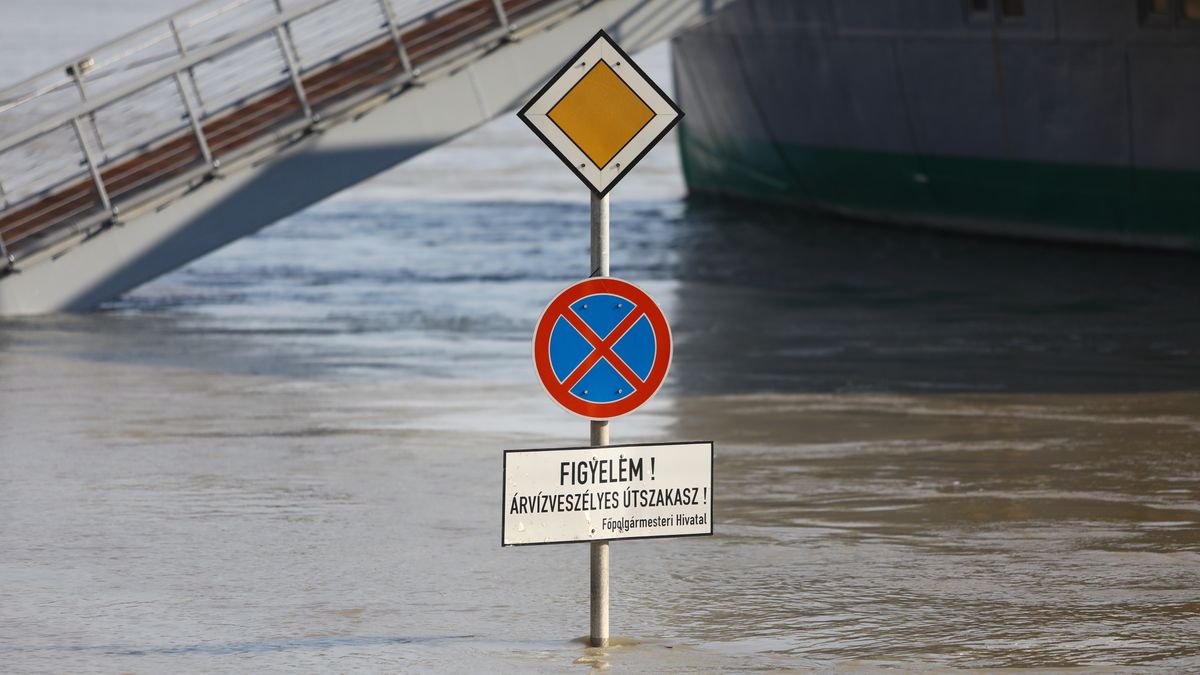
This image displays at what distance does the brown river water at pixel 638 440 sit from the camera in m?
7.66

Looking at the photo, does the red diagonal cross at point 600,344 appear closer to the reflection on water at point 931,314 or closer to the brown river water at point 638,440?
the brown river water at point 638,440

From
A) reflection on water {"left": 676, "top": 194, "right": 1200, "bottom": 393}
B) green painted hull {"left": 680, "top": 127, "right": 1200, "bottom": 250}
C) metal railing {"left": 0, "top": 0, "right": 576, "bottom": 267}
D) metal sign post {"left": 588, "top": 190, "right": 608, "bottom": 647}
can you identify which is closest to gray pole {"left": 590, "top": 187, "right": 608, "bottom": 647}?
metal sign post {"left": 588, "top": 190, "right": 608, "bottom": 647}

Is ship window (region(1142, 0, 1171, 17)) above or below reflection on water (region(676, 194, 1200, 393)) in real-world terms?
above

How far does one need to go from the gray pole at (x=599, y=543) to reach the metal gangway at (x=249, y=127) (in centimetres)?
1104

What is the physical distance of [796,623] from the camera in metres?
7.80

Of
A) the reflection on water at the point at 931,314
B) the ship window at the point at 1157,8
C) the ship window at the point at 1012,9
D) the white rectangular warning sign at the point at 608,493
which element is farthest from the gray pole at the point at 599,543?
the ship window at the point at 1012,9

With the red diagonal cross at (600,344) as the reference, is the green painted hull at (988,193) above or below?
above

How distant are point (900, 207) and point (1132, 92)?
4.62 meters

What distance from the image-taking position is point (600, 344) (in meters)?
6.95

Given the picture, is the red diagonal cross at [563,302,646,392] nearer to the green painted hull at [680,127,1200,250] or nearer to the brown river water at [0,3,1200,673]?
the brown river water at [0,3,1200,673]

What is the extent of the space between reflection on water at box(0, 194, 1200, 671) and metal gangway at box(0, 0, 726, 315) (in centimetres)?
72

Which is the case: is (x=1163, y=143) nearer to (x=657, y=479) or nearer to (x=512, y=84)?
(x=512, y=84)

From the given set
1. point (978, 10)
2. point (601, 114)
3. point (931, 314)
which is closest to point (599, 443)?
point (601, 114)

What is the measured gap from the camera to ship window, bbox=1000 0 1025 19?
2278 centimetres
